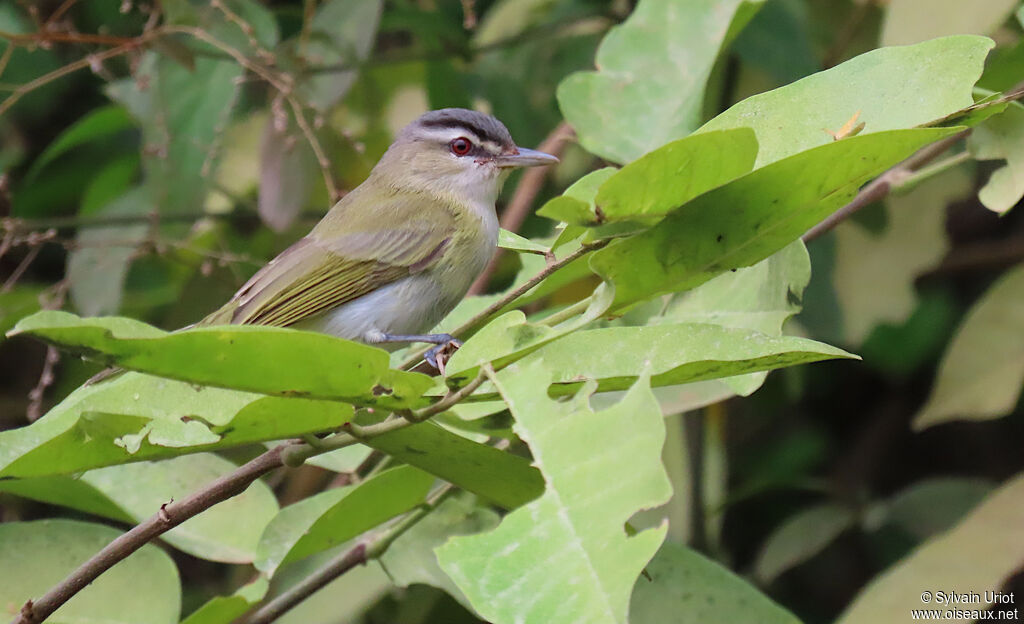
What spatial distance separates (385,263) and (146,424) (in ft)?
3.77

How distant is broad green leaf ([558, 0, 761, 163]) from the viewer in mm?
2051

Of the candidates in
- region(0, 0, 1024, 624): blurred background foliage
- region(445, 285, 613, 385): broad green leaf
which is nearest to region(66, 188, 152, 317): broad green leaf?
region(0, 0, 1024, 624): blurred background foliage

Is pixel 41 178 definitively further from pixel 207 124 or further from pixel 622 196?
pixel 622 196

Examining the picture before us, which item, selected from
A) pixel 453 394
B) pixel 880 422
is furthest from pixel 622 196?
pixel 880 422

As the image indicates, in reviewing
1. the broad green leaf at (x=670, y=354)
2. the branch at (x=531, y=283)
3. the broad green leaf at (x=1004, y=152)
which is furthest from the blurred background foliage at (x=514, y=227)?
the broad green leaf at (x=670, y=354)

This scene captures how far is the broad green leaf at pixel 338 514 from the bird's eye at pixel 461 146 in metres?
1.30

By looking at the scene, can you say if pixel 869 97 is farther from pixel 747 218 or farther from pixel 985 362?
pixel 985 362

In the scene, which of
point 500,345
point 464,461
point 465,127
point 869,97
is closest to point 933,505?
point 465,127

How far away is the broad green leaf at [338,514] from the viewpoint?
1.60m

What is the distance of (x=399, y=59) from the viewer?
10.2 feet

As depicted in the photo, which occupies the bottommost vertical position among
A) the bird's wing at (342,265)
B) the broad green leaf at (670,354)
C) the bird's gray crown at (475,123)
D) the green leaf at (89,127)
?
the bird's wing at (342,265)

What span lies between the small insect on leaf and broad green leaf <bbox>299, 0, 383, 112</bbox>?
171cm

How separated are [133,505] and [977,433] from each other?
283cm

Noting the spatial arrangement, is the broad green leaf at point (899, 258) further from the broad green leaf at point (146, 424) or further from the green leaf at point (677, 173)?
the broad green leaf at point (146, 424)
